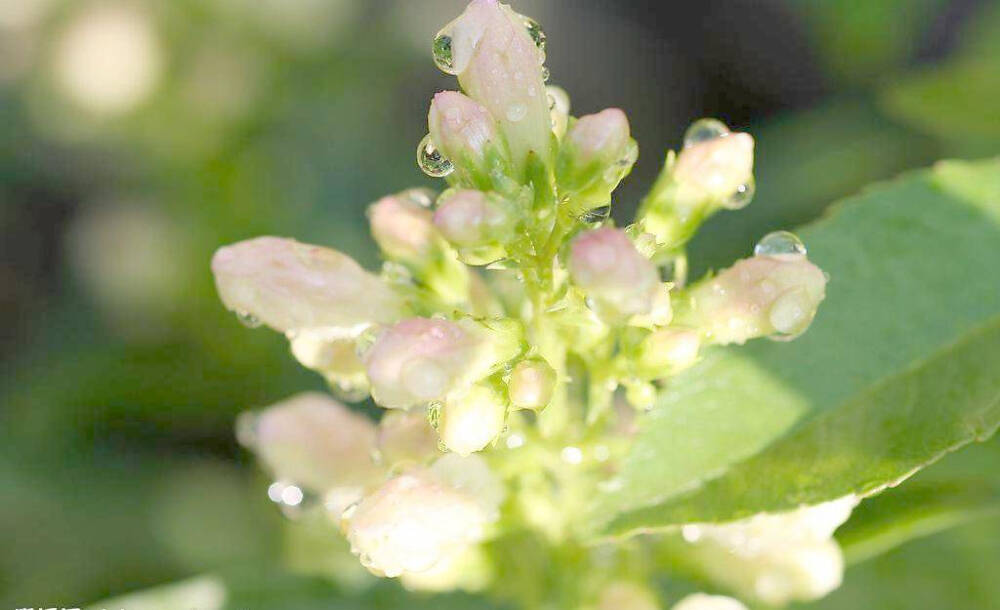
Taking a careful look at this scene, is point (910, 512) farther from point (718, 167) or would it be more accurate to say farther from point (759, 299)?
point (718, 167)

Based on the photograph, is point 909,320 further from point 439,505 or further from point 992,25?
point 992,25

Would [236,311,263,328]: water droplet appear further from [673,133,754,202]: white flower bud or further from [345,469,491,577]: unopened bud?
[673,133,754,202]: white flower bud

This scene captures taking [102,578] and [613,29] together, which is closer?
[102,578]

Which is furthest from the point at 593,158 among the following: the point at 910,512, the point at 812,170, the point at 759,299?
the point at 812,170

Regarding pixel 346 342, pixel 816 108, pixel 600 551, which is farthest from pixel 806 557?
pixel 816 108

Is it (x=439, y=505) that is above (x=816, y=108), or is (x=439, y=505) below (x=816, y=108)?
below

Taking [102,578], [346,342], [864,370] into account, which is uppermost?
[102,578]

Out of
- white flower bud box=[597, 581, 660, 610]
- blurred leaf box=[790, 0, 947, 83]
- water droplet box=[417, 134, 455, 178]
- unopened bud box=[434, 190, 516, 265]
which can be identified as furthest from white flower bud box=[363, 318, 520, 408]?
blurred leaf box=[790, 0, 947, 83]

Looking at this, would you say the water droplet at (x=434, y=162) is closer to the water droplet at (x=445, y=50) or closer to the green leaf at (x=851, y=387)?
the water droplet at (x=445, y=50)

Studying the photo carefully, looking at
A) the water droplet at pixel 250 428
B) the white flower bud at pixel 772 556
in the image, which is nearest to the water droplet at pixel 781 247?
the white flower bud at pixel 772 556
